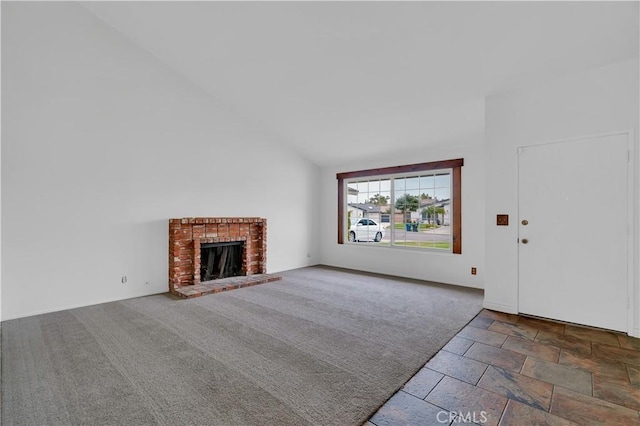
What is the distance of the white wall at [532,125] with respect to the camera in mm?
2912

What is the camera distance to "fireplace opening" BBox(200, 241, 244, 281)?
5.09 meters

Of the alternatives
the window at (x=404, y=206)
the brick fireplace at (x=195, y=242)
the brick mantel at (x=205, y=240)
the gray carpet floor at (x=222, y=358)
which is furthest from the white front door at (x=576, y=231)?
the brick mantel at (x=205, y=240)

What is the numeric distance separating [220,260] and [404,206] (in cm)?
371

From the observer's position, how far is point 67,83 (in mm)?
3672

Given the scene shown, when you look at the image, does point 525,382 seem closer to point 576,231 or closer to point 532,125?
point 576,231

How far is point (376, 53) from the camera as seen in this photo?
134 inches

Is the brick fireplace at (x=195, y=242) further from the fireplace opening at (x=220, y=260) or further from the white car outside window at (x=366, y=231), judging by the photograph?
the white car outside window at (x=366, y=231)

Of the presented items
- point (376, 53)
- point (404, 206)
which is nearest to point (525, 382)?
point (376, 53)

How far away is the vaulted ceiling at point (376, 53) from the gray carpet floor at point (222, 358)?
9.23 feet

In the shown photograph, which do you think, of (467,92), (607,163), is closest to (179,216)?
(467,92)

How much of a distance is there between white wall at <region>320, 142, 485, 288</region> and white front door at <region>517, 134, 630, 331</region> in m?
1.31

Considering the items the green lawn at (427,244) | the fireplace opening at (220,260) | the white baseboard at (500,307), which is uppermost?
the green lawn at (427,244)

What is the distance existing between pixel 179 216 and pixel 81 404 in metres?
3.22

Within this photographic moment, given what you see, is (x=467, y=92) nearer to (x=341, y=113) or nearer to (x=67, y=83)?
(x=341, y=113)
